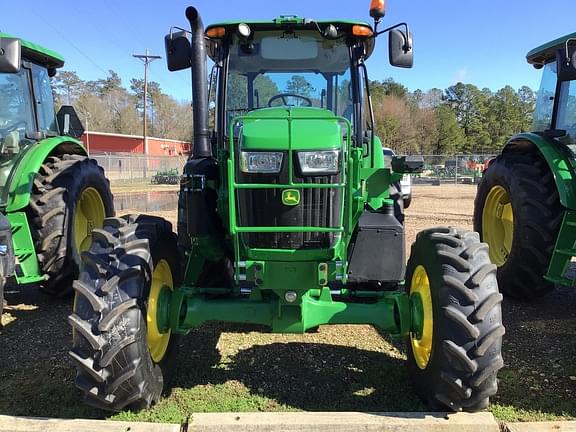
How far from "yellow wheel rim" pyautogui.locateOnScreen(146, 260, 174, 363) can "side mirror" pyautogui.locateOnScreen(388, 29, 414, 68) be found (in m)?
2.19

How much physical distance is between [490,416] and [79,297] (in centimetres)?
239

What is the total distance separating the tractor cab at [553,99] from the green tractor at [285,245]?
7.79ft

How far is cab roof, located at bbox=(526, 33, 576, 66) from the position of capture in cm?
523

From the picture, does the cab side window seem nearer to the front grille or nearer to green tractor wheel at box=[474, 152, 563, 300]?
the front grille

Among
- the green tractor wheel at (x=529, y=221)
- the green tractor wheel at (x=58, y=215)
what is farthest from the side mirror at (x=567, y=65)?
the green tractor wheel at (x=58, y=215)

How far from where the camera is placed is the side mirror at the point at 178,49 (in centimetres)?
369

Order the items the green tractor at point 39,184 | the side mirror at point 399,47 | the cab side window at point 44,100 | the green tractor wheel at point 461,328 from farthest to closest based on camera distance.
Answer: the cab side window at point 44,100, the green tractor at point 39,184, the side mirror at point 399,47, the green tractor wheel at point 461,328

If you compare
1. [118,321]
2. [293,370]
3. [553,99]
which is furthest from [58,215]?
[553,99]

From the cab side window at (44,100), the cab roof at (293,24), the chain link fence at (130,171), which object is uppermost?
the cab roof at (293,24)

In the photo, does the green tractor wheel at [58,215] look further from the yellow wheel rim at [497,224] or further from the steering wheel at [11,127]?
the yellow wheel rim at [497,224]

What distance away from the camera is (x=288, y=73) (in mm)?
Answer: 4188

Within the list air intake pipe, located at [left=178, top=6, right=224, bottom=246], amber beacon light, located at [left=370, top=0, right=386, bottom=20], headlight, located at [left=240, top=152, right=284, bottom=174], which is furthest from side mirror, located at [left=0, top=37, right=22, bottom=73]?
amber beacon light, located at [left=370, top=0, right=386, bottom=20]

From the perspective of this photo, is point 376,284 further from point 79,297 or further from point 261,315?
point 79,297

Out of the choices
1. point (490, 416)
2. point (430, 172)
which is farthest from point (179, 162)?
point (490, 416)
